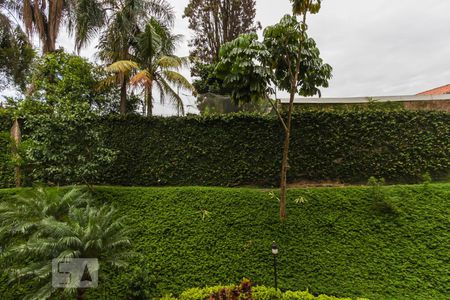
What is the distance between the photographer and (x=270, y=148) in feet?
21.4

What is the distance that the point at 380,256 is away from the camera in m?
4.20

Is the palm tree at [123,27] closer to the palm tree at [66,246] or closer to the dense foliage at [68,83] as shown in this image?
the dense foliage at [68,83]

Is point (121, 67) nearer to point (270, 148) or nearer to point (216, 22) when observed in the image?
point (270, 148)

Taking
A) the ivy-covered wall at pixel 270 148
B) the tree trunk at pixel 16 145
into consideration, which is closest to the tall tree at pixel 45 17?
the tree trunk at pixel 16 145

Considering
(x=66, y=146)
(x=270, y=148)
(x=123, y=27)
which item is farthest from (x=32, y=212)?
(x=123, y=27)

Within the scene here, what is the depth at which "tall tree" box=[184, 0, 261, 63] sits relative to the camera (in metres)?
12.3

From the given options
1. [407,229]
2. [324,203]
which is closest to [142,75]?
[324,203]

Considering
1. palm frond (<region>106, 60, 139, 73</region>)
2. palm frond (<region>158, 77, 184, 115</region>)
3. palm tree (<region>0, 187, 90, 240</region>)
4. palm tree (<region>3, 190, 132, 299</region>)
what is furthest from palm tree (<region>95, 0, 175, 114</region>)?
palm tree (<region>3, 190, 132, 299</region>)

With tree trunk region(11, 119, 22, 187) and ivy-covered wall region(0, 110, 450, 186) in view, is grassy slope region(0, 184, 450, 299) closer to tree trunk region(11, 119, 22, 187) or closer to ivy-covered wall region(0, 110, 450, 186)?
tree trunk region(11, 119, 22, 187)

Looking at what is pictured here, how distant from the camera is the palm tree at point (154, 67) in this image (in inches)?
Result: 300

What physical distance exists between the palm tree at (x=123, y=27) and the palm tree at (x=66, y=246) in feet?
18.2

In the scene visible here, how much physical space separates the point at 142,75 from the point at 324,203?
670cm

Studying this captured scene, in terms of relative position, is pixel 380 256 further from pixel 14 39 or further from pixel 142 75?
pixel 14 39

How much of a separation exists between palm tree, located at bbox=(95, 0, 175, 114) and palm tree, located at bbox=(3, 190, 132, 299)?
556cm
